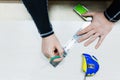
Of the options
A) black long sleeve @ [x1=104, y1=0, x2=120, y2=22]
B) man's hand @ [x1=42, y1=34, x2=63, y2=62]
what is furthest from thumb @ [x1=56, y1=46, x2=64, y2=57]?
black long sleeve @ [x1=104, y1=0, x2=120, y2=22]

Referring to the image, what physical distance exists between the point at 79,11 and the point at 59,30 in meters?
0.11

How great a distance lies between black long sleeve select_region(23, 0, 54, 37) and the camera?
889 millimetres

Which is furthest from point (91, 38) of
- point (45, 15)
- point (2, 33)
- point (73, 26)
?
point (2, 33)

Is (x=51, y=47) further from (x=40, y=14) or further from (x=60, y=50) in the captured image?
(x=40, y=14)

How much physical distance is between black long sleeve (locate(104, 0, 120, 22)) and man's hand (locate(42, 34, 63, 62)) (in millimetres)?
219

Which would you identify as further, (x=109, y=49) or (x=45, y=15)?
(x=109, y=49)

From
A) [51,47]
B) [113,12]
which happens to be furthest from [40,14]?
[113,12]

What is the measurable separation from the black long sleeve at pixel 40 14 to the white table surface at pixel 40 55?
0.06 m

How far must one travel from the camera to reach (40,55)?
105cm

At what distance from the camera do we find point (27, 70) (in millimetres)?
1094

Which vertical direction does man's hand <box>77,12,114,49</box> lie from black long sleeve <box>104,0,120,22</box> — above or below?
below

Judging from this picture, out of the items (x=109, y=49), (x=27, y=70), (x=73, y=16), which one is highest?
(x=73, y=16)

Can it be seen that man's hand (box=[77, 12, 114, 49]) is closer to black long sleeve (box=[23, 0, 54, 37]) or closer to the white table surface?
the white table surface

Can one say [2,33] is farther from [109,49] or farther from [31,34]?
[109,49]
